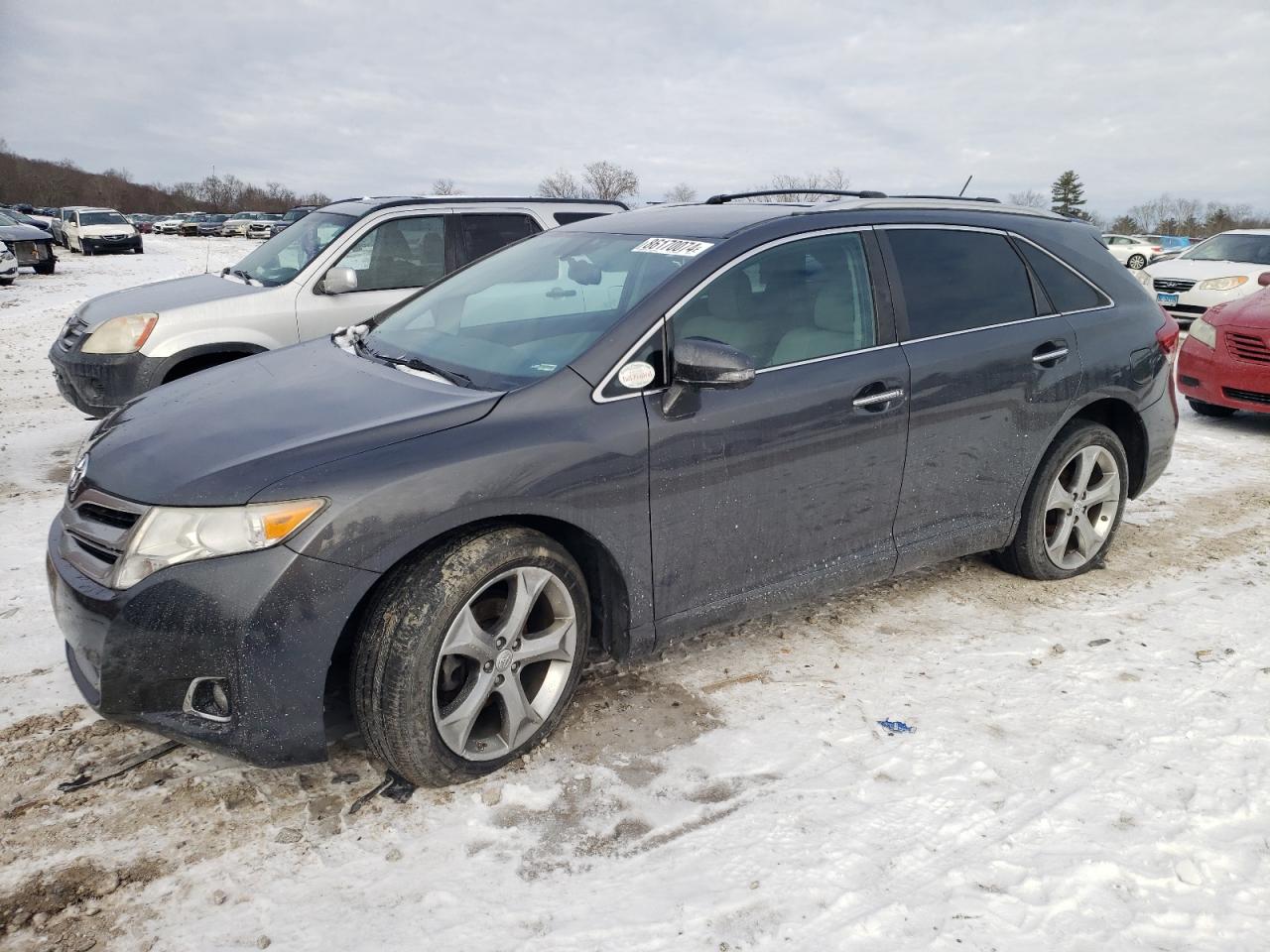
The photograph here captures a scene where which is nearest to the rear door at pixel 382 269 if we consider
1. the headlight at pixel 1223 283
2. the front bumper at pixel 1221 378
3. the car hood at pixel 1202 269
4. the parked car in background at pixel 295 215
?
the parked car in background at pixel 295 215

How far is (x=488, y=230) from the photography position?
693 cm

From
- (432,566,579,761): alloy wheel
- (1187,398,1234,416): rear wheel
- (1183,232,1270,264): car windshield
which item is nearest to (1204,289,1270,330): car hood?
(1187,398,1234,416): rear wheel

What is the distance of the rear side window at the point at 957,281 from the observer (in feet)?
12.1

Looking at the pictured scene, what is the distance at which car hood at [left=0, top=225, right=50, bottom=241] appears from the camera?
20.5 meters

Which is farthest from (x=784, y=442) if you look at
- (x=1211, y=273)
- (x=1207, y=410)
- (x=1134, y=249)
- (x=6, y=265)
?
(x=1134, y=249)

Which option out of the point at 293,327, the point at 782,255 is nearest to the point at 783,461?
the point at 782,255

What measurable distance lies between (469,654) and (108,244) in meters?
34.9

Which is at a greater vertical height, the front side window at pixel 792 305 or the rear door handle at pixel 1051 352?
the front side window at pixel 792 305

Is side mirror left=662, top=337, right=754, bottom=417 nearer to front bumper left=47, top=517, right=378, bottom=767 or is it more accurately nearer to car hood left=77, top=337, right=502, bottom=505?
car hood left=77, top=337, right=502, bottom=505

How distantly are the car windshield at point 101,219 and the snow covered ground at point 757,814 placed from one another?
110 ft

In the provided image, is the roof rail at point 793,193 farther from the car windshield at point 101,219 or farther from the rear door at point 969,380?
the car windshield at point 101,219

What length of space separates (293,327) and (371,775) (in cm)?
405

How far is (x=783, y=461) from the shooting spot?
10.7 ft

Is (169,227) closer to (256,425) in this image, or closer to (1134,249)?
(1134,249)
